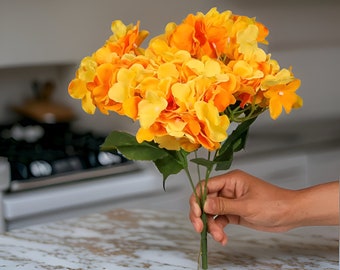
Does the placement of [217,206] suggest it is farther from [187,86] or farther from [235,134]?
[187,86]

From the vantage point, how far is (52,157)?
2.73 meters

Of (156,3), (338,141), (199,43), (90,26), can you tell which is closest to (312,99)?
(338,141)

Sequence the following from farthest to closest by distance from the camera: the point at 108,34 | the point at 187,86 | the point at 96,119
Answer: the point at 96,119 < the point at 108,34 < the point at 187,86

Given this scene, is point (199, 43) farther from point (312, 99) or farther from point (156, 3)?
point (312, 99)

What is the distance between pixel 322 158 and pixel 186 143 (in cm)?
243

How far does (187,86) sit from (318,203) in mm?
408

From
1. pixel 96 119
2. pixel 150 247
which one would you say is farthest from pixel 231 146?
pixel 96 119

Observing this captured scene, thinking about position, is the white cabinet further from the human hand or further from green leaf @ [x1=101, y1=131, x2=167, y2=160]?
green leaf @ [x1=101, y1=131, x2=167, y2=160]

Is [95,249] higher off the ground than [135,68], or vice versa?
[135,68]

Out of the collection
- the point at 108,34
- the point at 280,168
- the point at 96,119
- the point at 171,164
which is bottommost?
the point at 171,164

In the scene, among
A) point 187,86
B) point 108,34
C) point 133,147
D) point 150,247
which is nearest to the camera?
point 187,86

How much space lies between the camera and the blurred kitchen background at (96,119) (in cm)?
269

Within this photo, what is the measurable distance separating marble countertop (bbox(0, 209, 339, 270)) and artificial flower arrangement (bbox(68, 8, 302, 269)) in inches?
12.6

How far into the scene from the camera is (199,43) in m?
1.21
